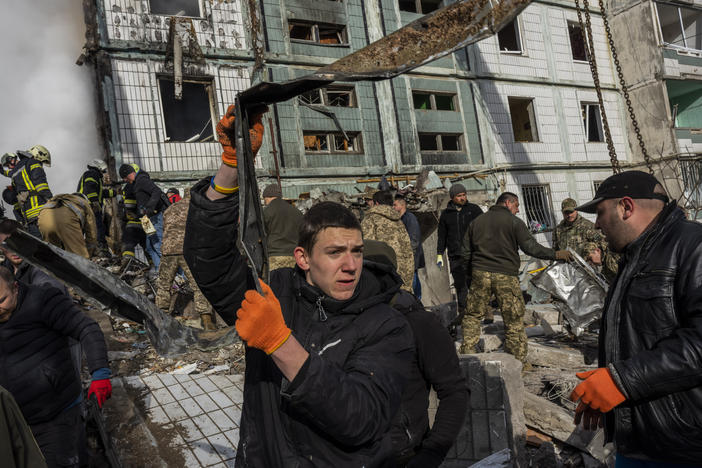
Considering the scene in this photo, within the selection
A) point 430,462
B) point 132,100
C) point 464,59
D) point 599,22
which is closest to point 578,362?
point 430,462

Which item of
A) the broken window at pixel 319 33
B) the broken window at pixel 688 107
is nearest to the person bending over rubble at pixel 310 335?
the broken window at pixel 319 33

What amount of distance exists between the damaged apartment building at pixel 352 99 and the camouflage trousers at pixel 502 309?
21.4 feet

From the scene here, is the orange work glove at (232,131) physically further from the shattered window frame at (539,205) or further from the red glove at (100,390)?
the shattered window frame at (539,205)

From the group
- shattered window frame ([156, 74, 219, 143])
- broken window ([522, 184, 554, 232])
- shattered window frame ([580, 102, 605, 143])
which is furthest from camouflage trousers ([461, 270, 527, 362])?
shattered window frame ([580, 102, 605, 143])

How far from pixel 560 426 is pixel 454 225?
14.2 ft

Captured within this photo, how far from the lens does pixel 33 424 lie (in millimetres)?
2965

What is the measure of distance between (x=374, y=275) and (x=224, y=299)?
2.07 feet

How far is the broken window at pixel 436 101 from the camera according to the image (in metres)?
15.7

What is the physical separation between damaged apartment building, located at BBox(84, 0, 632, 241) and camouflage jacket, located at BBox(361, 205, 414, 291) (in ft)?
20.7

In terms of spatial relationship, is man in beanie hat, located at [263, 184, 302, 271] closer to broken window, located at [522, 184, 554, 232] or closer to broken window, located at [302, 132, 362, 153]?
broken window, located at [302, 132, 362, 153]

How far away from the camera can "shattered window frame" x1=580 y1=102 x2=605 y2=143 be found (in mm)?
18094

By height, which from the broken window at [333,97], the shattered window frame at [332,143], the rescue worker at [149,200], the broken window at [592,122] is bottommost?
the rescue worker at [149,200]

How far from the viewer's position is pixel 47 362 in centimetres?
305

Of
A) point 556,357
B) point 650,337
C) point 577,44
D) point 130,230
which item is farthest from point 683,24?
point 650,337
